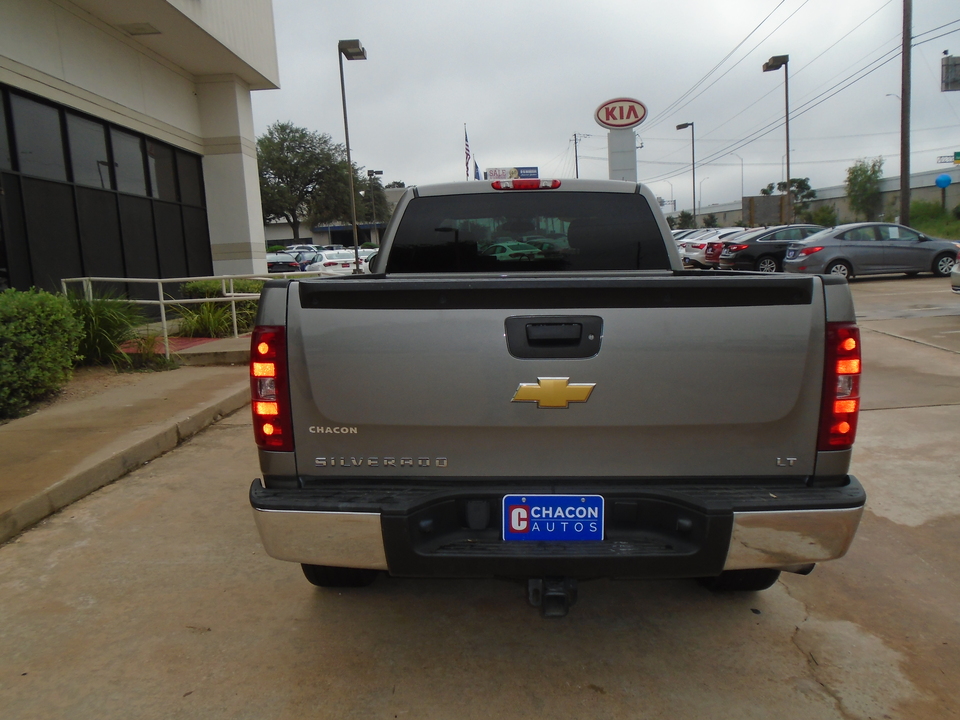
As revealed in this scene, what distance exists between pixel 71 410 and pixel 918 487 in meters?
7.05

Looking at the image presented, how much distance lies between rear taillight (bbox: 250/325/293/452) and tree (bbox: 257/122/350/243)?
53381mm

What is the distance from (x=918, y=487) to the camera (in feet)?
15.5

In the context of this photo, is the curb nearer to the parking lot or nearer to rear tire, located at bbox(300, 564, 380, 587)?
the parking lot

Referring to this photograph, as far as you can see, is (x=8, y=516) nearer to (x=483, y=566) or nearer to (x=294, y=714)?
(x=294, y=714)

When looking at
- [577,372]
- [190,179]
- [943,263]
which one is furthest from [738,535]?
[943,263]

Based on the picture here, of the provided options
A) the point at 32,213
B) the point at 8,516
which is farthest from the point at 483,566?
the point at 32,213

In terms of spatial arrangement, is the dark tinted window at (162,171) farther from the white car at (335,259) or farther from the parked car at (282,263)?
the parked car at (282,263)

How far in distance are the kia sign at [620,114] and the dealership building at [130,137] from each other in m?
8.13

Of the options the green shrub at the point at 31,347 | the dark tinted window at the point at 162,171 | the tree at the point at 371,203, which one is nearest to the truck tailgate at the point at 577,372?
the green shrub at the point at 31,347

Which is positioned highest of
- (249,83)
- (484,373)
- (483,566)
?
(249,83)

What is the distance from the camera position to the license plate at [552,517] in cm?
245

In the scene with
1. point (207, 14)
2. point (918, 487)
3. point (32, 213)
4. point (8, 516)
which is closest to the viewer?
point (8, 516)

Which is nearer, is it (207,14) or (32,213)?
(32,213)

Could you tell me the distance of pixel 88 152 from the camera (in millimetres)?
12766
